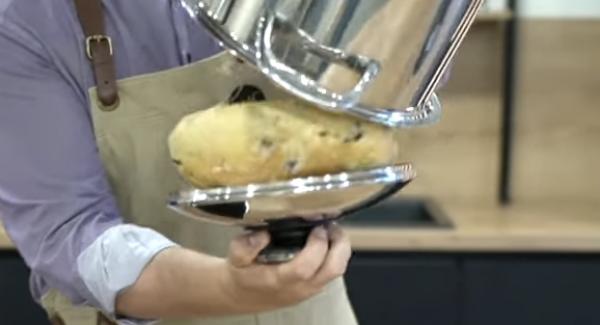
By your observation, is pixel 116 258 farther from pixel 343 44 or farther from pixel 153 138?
pixel 343 44

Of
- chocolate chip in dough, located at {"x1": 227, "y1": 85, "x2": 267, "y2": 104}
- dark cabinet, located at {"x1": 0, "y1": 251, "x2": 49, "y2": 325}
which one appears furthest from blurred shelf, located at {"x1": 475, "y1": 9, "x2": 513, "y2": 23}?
chocolate chip in dough, located at {"x1": 227, "y1": 85, "x2": 267, "y2": 104}

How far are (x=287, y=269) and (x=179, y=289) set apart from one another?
0.46 ft

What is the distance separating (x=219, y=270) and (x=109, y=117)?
0.21 m

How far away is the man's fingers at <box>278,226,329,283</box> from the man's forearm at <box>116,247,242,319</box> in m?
0.09

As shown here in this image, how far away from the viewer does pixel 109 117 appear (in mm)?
866

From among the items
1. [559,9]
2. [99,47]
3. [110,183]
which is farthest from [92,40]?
[559,9]

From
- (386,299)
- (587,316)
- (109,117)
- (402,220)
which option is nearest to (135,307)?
(109,117)

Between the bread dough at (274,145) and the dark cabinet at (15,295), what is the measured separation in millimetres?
1137

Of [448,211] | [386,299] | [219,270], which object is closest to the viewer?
[219,270]

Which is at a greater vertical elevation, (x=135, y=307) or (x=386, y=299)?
(x=135, y=307)

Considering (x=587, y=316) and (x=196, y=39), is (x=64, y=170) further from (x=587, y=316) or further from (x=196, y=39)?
(x=587, y=316)

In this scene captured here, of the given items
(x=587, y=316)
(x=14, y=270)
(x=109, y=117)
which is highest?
(x=109, y=117)

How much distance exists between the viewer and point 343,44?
58 cm

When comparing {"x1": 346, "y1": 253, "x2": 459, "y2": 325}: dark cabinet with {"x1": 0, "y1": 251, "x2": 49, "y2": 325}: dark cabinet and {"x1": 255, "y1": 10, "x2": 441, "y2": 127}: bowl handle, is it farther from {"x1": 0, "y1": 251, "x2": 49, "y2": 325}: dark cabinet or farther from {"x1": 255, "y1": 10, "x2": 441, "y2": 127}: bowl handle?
{"x1": 255, "y1": 10, "x2": 441, "y2": 127}: bowl handle
